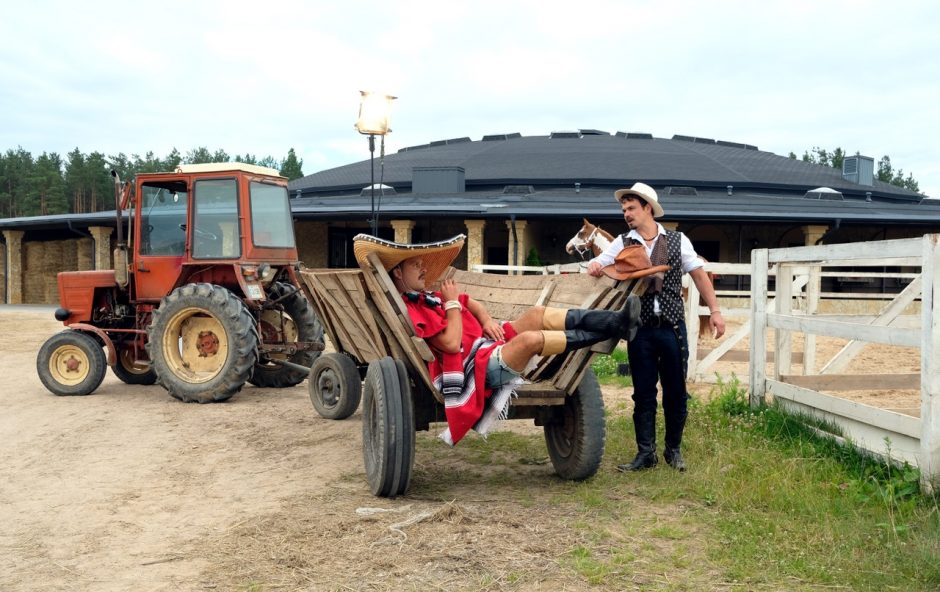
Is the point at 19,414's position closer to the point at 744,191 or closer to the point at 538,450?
the point at 538,450

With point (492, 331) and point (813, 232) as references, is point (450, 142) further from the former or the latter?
point (492, 331)

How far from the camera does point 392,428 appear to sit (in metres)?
4.69

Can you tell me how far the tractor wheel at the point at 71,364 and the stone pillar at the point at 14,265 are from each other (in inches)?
836

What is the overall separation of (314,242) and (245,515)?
2128 cm

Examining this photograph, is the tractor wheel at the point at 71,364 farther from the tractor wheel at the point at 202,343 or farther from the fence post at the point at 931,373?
the fence post at the point at 931,373

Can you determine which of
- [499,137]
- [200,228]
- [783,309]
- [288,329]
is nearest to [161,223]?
[200,228]

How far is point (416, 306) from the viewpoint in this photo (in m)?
5.00

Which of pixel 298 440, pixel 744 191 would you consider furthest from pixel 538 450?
pixel 744 191

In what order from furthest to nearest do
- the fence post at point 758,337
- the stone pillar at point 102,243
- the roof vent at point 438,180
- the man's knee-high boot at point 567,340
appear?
1. the roof vent at point 438,180
2. the stone pillar at point 102,243
3. the fence post at point 758,337
4. the man's knee-high boot at point 567,340

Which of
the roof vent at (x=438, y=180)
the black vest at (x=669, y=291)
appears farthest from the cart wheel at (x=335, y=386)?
the roof vent at (x=438, y=180)

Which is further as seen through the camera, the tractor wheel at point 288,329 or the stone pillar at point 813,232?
the stone pillar at point 813,232

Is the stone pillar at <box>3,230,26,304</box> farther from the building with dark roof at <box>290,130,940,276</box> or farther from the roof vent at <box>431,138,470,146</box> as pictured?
the roof vent at <box>431,138,470,146</box>

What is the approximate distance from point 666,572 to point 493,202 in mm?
21194

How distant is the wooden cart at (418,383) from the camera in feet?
15.6
